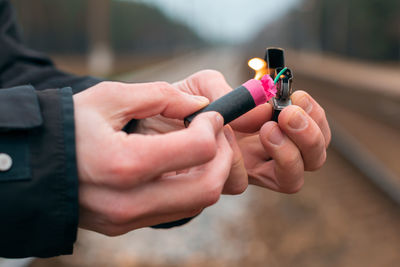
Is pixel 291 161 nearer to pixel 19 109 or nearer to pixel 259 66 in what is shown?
pixel 259 66

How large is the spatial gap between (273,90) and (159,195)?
643 mm

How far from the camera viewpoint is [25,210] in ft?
4.41

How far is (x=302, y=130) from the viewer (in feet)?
5.82

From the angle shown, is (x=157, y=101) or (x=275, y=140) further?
(x=275, y=140)

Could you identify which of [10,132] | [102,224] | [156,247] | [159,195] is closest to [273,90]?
[159,195]

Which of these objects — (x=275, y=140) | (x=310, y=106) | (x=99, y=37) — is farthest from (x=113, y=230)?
(x=99, y=37)

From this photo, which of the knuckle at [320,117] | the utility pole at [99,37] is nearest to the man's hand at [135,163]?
the knuckle at [320,117]

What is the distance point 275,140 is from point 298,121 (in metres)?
0.14

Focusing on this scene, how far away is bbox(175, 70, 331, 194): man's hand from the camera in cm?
178

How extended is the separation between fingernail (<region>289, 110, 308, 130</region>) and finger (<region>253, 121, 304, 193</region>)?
0.09m

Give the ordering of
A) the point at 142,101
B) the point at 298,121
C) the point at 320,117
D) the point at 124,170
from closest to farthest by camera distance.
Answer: the point at 124,170
the point at 142,101
the point at 298,121
the point at 320,117

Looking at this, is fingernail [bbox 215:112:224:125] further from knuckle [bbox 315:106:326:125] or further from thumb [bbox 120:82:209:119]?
knuckle [bbox 315:106:326:125]

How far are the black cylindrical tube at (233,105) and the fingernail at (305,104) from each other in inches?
12.3

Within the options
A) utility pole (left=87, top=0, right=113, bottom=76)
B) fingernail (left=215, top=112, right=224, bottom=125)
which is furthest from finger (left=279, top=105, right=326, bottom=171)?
utility pole (left=87, top=0, right=113, bottom=76)
